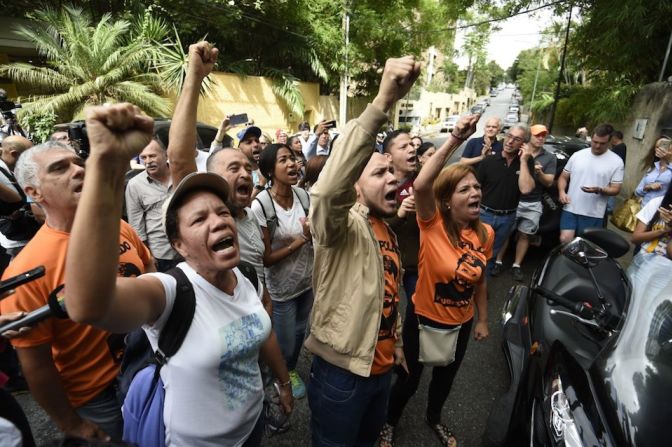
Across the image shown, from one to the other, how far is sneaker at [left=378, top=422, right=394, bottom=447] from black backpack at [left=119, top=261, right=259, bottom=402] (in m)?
1.69

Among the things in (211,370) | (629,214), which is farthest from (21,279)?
(629,214)

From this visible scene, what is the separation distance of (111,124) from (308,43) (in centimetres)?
1565

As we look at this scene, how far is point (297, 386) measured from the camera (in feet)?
9.56

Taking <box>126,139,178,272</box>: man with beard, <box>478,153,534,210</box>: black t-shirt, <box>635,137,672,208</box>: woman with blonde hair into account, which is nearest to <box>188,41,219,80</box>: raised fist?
<box>126,139,178,272</box>: man with beard

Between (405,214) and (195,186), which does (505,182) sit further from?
(195,186)

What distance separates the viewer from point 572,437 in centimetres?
141

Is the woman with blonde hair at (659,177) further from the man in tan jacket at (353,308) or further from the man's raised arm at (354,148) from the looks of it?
the man's raised arm at (354,148)

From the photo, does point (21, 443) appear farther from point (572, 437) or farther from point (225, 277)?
point (572, 437)

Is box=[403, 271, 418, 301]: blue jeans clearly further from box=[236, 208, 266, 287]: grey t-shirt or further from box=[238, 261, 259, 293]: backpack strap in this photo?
box=[238, 261, 259, 293]: backpack strap

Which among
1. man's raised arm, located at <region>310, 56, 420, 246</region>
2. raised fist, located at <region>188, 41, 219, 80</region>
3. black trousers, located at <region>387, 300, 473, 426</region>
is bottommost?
black trousers, located at <region>387, 300, 473, 426</region>

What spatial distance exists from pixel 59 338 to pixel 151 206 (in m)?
1.56

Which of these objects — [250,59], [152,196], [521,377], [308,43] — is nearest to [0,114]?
[152,196]

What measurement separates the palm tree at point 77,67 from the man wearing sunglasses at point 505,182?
8324mm

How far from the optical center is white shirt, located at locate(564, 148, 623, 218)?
4305 mm
